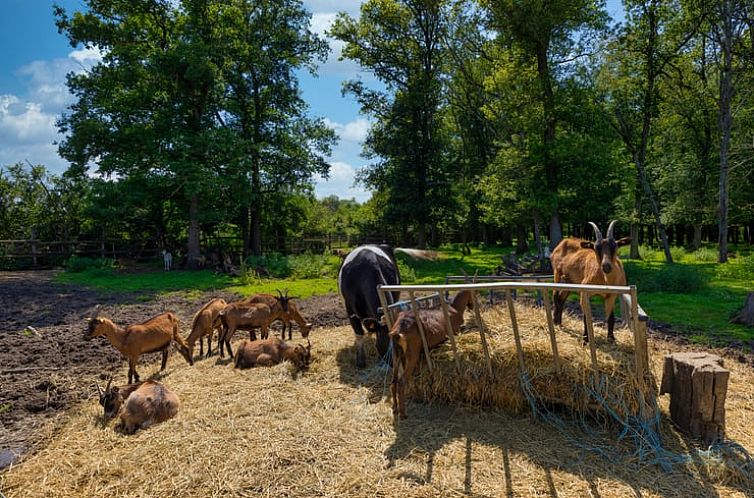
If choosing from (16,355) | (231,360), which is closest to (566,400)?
(231,360)

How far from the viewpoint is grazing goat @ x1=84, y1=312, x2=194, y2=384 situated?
19.6 ft

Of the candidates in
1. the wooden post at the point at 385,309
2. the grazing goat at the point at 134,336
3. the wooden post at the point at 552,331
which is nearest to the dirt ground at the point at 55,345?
the grazing goat at the point at 134,336

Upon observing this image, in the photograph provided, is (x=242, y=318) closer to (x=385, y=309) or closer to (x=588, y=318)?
(x=385, y=309)

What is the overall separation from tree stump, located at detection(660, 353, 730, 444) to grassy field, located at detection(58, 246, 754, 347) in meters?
4.25

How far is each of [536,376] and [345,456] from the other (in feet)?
6.67

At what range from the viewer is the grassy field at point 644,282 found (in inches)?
365

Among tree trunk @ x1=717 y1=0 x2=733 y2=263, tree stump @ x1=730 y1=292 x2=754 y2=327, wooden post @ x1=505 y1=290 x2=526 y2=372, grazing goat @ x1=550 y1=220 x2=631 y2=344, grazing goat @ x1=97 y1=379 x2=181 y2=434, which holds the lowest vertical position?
grazing goat @ x1=97 y1=379 x2=181 y2=434

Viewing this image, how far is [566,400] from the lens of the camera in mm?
4461

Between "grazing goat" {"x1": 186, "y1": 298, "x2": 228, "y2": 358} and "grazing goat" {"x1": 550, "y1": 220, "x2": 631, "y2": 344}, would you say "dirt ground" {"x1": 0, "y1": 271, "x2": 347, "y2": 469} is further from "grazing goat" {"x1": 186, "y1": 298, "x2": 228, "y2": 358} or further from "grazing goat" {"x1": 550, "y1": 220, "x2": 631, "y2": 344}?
"grazing goat" {"x1": 550, "y1": 220, "x2": 631, "y2": 344}

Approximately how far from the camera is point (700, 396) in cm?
409

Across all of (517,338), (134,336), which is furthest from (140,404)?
(517,338)

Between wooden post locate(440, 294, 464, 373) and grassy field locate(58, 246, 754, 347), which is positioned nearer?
wooden post locate(440, 294, 464, 373)

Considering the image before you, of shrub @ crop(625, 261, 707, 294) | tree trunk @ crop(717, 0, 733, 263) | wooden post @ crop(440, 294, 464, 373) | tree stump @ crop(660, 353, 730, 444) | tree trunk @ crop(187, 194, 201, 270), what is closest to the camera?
tree stump @ crop(660, 353, 730, 444)

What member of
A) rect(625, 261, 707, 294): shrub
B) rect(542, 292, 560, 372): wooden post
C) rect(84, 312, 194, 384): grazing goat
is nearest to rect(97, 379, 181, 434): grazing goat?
rect(84, 312, 194, 384): grazing goat
